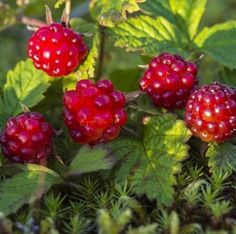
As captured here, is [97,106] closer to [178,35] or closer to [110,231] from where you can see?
[110,231]

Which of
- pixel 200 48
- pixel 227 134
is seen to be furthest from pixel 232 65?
pixel 227 134

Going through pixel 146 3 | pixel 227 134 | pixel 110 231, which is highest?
pixel 146 3

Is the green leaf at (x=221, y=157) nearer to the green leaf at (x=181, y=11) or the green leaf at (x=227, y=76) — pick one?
the green leaf at (x=227, y=76)

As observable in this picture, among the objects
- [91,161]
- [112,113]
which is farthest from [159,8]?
[91,161]

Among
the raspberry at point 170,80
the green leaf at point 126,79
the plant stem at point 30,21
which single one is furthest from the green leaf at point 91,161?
the green leaf at point 126,79

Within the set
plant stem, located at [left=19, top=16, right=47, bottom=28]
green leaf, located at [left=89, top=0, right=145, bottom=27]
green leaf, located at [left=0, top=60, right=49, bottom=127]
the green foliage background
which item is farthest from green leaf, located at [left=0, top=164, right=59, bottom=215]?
plant stem, located at [left=19, top=16, right=47, bottom=28]

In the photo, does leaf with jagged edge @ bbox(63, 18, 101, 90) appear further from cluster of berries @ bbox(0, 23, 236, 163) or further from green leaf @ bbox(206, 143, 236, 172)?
green leaf @ bbox(206, 143, 236, 172)
